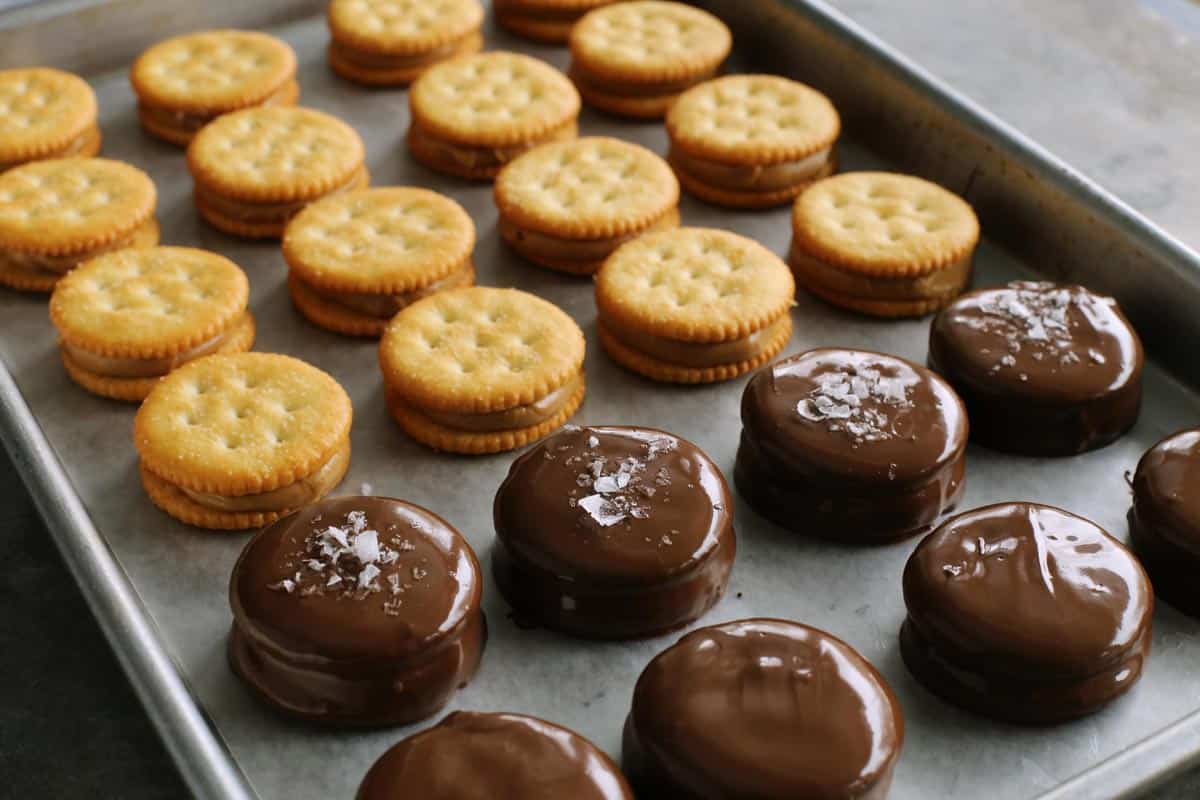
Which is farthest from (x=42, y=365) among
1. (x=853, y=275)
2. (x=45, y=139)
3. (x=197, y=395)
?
(x=853, y=275)

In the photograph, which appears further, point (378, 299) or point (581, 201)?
point (581, 201)

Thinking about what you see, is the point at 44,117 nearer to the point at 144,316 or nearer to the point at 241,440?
the point at 144,316

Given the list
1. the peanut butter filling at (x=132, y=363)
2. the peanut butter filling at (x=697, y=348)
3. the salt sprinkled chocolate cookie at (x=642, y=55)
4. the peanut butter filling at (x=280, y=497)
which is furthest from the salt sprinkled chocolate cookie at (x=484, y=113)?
the peanut butter filling at (x=280, y=497)

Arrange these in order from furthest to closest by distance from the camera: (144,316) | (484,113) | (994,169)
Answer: (484,113), (994,169), (144,316)

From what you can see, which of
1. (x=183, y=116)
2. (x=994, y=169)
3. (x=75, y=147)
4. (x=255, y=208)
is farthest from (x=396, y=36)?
(x=994, y=169)

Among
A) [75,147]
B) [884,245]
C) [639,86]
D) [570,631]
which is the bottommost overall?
[75,147]
